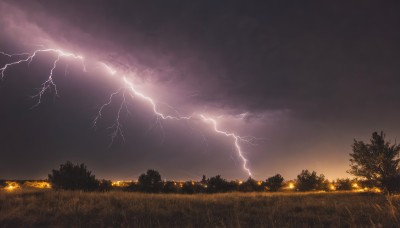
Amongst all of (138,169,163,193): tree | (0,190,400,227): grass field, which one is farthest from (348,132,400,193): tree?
(138,169,163,193): tree

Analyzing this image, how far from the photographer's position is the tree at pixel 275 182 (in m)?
37.3

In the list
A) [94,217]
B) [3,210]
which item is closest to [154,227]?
[94,217]

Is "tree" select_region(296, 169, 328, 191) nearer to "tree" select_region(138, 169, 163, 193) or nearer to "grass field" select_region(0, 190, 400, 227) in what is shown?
"tree" select_region(138, 169, 163, 193)

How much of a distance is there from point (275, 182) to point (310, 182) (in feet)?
14.8

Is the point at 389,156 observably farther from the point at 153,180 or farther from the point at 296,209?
the point at 153,180

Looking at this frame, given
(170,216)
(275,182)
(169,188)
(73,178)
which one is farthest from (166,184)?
(170,216)

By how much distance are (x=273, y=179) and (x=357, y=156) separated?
62.2ft

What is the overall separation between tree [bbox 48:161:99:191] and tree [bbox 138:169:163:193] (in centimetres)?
508

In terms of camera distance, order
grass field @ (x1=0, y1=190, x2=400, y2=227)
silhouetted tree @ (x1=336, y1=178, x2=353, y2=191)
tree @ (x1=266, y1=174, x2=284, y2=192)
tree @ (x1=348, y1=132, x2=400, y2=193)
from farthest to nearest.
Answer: tree @ (x1=266, y1=174, x2=284, y2=192) → silhouetted tree @ (x1=336, y1=178, x2=353, y2=191) → tree @ (x1=348, y1=132, x2=400, y2=193) → grass field @ (x1=0, y1=190, x2=400, y2=227)

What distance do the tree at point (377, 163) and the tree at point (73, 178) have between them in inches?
778

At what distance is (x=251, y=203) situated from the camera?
12430mm

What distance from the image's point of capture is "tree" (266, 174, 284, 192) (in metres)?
37.3

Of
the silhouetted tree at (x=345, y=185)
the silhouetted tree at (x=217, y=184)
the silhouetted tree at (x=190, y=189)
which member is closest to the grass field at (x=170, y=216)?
the silhouetted tree at (x=190, y=189)

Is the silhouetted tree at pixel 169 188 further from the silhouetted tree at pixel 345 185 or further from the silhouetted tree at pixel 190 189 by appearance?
the silhouetted tree at pixel 345 185
